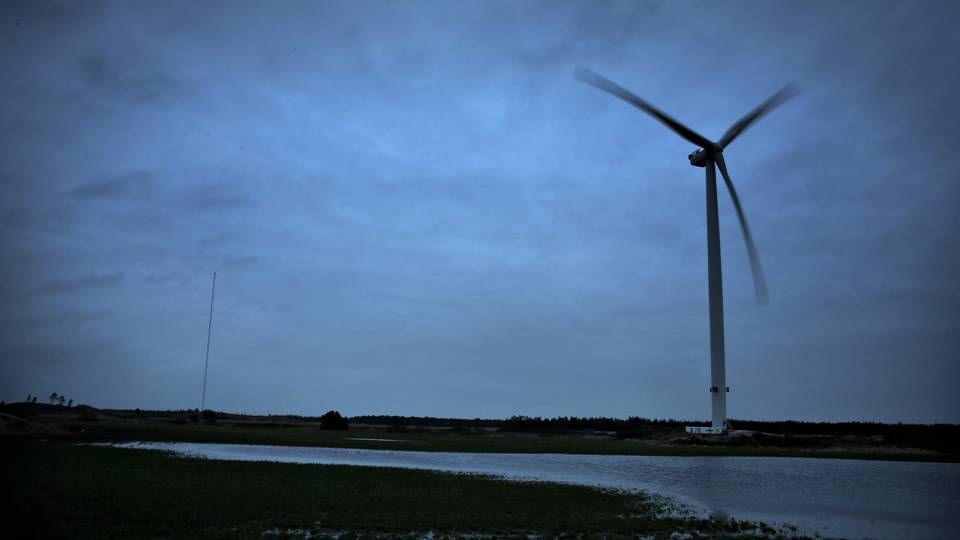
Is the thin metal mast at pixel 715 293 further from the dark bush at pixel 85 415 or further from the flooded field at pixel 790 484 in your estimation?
the dark bush at pixel 85 415

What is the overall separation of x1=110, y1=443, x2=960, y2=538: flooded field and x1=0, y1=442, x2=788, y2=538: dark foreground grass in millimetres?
3517

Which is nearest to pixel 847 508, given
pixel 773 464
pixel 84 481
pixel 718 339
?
pixel 773 464

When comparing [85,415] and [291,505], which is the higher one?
[291,505]

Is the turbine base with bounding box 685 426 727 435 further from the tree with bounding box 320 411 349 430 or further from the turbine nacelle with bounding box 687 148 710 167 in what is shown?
the tree with bounding box 320 411 349 430

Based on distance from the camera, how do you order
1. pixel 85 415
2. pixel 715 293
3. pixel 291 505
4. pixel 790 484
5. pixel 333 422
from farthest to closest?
pixel 85 415 < pixel 333 422 < pixel 715 293 < pixel 790 484 < pixel 291 505

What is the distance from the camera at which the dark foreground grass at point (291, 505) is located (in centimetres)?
1778

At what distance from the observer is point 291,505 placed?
2208 centimetres

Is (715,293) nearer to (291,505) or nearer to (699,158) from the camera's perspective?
(699,158)

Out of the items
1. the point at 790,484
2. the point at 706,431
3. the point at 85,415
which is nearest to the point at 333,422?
the point at 85,415

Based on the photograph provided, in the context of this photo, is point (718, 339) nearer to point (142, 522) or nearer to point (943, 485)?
point (943, 485)

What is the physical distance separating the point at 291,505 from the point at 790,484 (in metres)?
26.4

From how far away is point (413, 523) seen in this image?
1955 cm

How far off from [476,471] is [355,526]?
20.8 meters

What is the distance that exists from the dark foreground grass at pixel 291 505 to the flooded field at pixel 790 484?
3.52 meters
